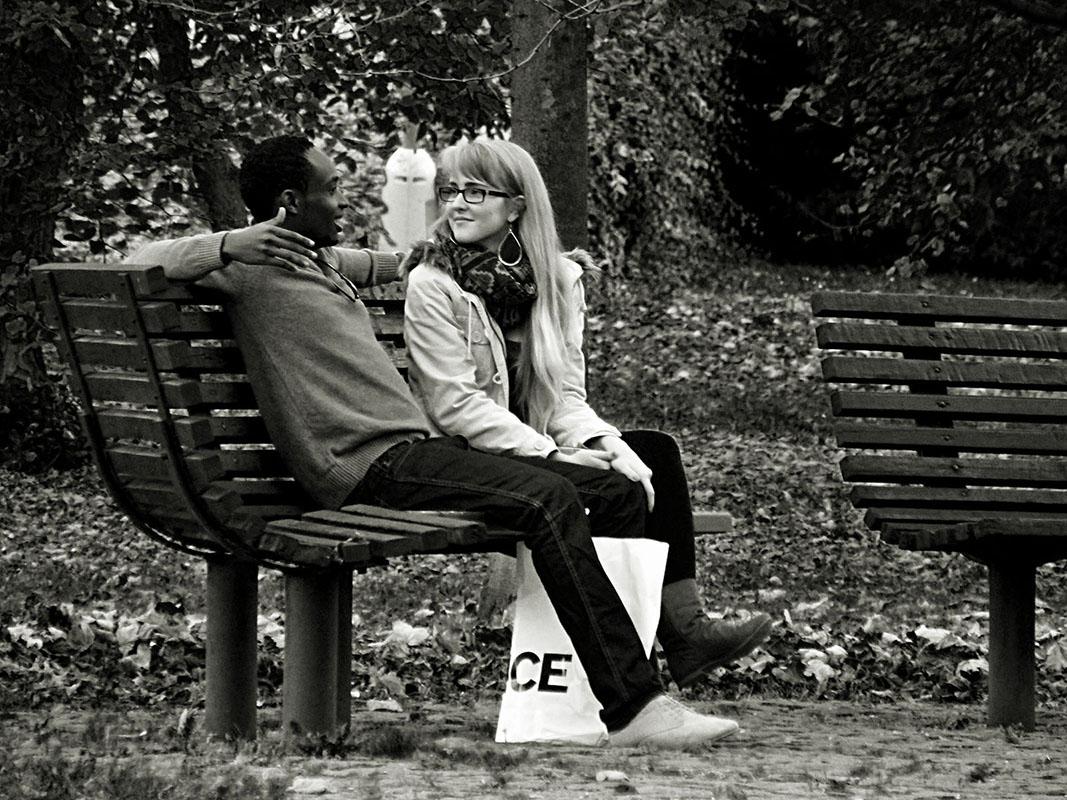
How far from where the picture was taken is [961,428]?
5414 millimetres

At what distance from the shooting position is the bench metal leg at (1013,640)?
17.0 ft

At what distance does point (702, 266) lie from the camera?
1958 cm

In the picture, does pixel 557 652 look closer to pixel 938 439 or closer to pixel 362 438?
pixel 362 438

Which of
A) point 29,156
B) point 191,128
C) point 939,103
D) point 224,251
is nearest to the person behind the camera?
point 224,251

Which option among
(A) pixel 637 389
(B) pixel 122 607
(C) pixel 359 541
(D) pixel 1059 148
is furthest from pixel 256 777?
(A) pixel 637 389

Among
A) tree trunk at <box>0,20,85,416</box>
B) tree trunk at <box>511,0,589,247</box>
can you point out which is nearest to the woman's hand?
tree trunk at <box>511,0,589,247</box>

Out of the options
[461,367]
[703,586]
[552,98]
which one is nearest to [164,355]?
[461,367]

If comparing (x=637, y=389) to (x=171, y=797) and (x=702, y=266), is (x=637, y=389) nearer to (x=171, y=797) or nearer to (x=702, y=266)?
(x=702, y=266)

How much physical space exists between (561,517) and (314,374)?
65 centimetres

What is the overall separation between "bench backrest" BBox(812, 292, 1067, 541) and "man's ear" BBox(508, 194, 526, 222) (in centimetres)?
84

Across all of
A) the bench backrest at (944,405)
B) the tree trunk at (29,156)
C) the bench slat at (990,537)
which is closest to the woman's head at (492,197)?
the bench backrest at (944,405)

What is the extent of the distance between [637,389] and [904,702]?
872 cm

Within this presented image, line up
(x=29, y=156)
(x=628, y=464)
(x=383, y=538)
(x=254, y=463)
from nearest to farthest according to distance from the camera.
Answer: (x=383, y=538) → (x=254, y=463) → (x=628, y=464) → (x=29, y=156)

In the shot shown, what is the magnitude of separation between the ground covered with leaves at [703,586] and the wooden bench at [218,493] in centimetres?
79
